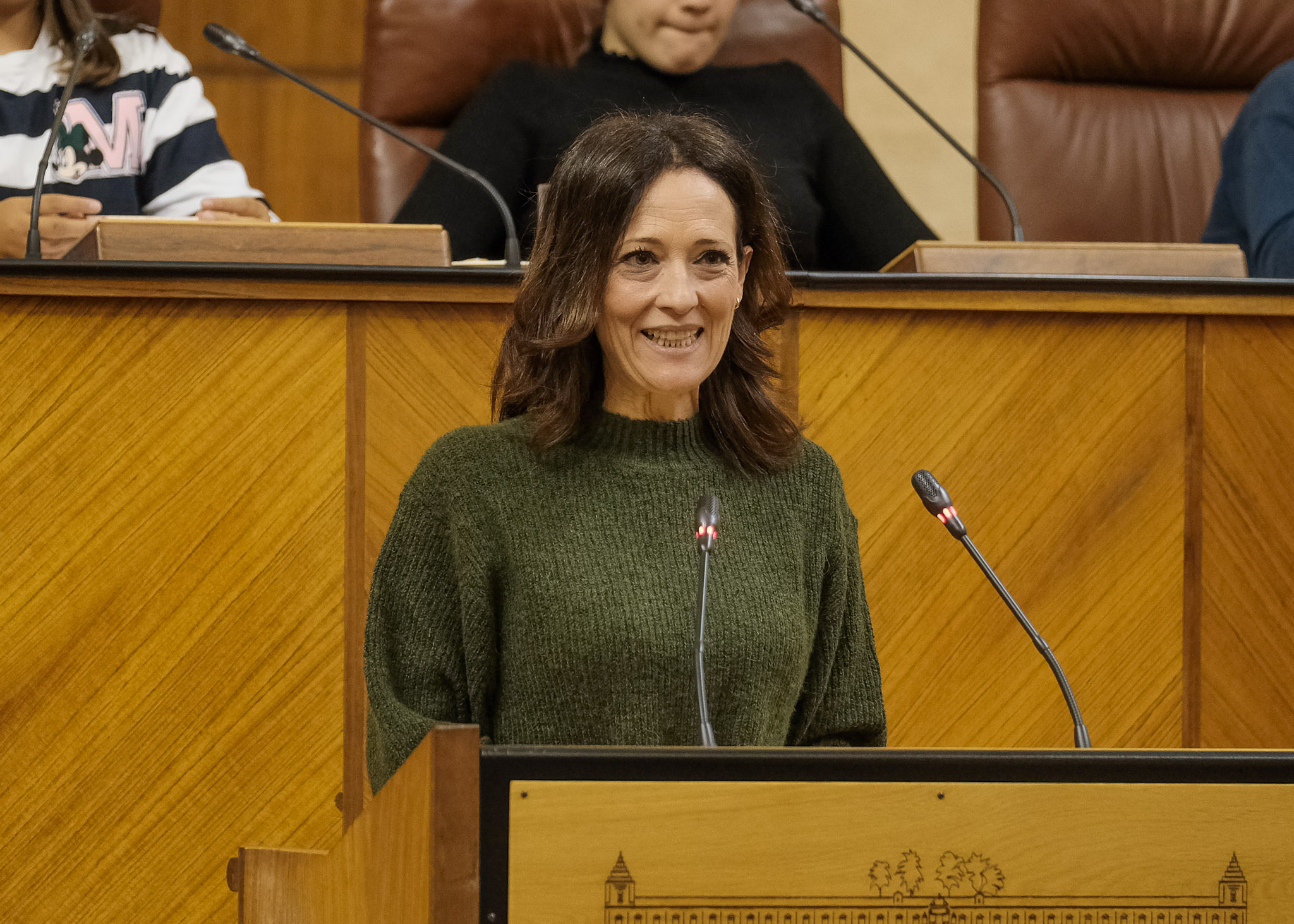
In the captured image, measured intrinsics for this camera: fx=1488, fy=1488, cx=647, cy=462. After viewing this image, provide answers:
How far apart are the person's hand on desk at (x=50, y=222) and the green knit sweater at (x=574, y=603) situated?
0.66 m

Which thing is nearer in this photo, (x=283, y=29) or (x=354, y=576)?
(x=354, y=576)

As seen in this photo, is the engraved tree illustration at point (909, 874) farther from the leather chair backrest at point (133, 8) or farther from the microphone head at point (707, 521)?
the leather chair backrest at point (133, 8)

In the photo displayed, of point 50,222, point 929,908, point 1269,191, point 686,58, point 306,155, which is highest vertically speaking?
point 306,155

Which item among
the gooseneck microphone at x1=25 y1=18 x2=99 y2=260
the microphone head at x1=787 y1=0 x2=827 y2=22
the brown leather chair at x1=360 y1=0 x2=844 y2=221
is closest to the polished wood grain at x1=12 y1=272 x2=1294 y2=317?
the gooseneck microphone at x1=25 y1=18 x2=99 y2=260

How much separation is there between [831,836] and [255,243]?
2.93ft

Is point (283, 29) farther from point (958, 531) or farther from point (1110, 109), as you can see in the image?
point (958, 531)

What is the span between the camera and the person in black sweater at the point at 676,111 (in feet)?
Answer: 6.44

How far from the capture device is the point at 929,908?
733 mm

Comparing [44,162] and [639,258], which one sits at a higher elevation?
[44,162]

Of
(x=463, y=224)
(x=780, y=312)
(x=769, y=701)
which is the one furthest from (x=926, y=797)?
(x=463, y=224)

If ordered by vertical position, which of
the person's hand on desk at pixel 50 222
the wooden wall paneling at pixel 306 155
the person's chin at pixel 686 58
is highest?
the wooden wall paneling at pixel 306 155

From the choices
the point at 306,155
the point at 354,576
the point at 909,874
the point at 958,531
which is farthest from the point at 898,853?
the point at 306,155

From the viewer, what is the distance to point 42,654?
1.29 m

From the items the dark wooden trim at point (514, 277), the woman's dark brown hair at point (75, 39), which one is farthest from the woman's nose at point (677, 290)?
the woman's dark brown hair at point (75, 39)
